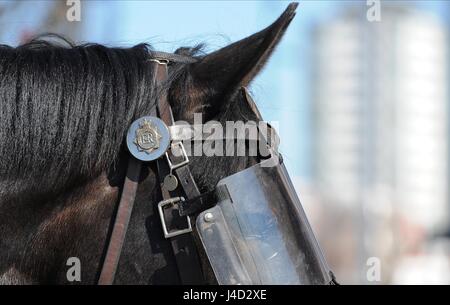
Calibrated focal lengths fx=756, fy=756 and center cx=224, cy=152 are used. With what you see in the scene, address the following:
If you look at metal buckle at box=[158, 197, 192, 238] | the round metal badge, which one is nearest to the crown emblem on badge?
the round metal badge

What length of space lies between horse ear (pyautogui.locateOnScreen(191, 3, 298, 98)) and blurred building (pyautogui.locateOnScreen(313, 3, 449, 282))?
583cm

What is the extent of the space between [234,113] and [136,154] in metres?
0.31

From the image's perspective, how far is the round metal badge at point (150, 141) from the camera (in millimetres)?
2105

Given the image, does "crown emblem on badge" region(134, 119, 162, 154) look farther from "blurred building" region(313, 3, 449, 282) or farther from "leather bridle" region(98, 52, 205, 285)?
"blurred building" region(313, 3, 449, 282)

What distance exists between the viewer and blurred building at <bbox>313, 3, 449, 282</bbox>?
831cm

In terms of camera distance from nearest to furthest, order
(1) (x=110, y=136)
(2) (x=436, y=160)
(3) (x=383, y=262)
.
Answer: (1) (x=110, y=136)
(3) (x=383, y=262)
(2) (x=436, y=160)

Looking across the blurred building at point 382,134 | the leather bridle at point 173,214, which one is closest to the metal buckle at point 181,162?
the leather bridle at point 173,214

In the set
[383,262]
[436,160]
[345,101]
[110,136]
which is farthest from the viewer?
[436,160]

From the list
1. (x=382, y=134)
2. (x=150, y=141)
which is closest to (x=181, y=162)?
(x=150, y=141)

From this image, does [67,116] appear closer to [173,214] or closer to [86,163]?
[86,163]

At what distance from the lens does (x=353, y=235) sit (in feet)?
27.7
